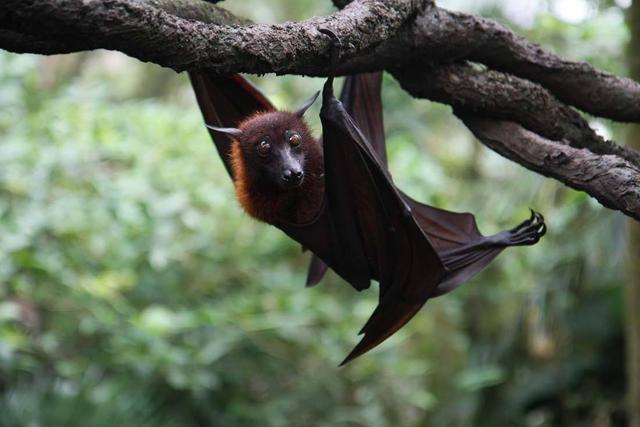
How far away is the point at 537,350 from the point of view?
9.39 meters

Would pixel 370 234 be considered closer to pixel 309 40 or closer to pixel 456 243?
pixel 456 243

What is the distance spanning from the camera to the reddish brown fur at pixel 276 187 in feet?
11.9

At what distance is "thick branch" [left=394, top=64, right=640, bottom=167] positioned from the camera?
326cm

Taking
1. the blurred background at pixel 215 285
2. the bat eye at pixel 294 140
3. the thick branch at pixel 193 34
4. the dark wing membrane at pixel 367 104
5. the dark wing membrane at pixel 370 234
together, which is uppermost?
the thick branch at pixel 193 34

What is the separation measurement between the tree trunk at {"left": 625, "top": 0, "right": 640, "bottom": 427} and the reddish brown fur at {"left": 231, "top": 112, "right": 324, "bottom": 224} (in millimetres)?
2777

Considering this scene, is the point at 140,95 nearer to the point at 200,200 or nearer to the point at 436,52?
the point at 200,200

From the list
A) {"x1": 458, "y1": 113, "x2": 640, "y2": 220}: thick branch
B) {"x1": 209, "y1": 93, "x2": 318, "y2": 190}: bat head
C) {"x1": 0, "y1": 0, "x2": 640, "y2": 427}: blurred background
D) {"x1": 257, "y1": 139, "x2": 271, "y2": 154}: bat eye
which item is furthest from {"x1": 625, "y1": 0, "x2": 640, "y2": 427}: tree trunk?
{"x1": 257, "y1": 139, "x2": 271, "y2": 154}: bat eye

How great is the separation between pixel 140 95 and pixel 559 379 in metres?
8.04

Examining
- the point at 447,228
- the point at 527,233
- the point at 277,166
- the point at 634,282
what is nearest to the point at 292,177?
the point at 277,166

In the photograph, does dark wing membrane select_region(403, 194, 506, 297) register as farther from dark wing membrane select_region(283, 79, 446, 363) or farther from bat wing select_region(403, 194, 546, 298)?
dark wing membrane select_region(283, 79, 446, 363)

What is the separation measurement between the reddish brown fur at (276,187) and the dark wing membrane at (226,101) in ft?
0.47

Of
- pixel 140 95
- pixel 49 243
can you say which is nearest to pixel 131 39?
pixel 49 243

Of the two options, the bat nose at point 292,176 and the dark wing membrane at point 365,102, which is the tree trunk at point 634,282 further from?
the bat nose at point 292,176

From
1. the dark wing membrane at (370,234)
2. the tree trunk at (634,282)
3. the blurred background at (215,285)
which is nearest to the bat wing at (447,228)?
the dark wing membrane at (370,234)
